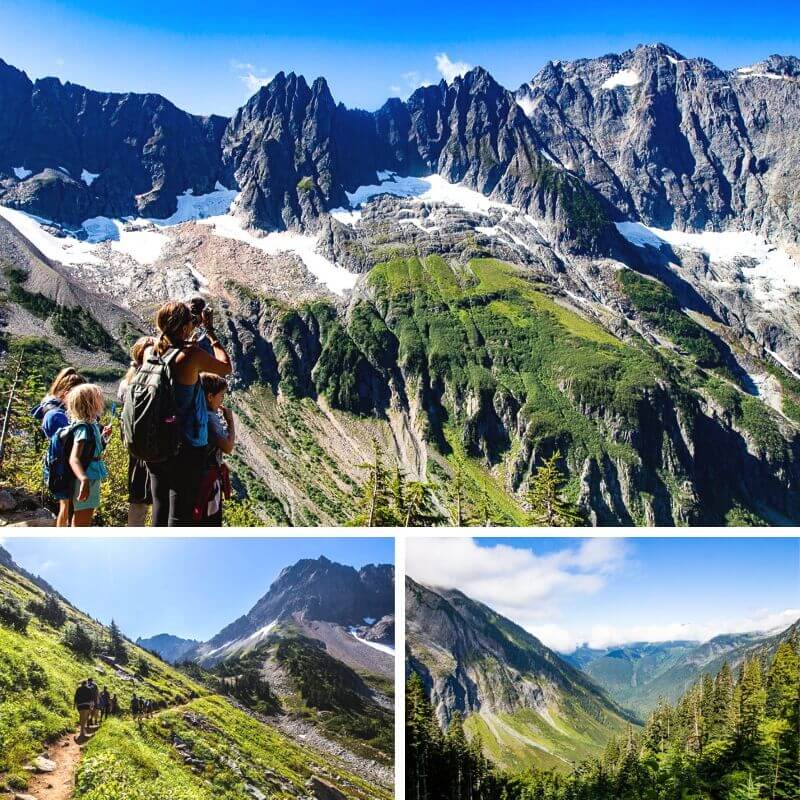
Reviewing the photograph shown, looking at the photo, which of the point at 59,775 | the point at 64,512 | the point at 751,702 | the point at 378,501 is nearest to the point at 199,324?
the point at 64,512

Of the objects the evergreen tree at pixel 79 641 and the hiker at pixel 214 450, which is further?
the hiker at pixel 214 450

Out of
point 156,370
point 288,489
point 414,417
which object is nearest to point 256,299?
point 414,417

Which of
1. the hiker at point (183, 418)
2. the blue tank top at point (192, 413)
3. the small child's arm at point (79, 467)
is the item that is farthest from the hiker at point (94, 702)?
Answer: the blue tank top at point (192, 413)

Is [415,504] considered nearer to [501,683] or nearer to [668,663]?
[501,683]

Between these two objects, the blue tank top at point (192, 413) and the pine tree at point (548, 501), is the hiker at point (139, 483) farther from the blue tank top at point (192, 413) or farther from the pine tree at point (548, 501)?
the pine tree at point (548, 501)

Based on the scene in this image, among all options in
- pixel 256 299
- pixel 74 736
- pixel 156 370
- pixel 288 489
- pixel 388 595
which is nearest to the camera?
pixel 74 736

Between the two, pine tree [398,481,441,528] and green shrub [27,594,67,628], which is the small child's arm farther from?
pine tree [398,481,441,528]

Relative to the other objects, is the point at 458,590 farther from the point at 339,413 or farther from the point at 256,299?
the point at 256,299
